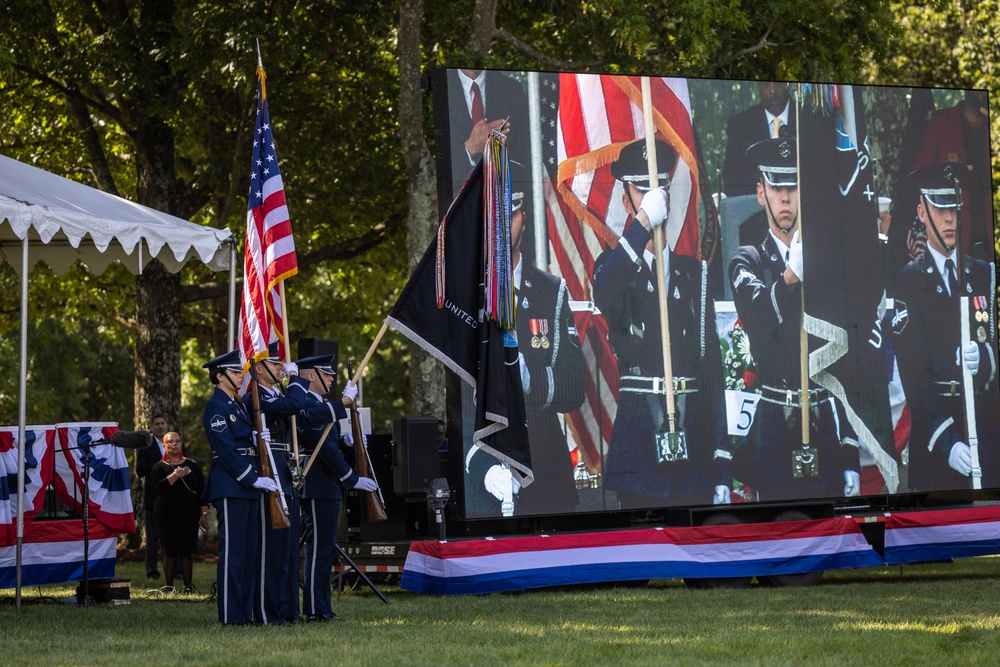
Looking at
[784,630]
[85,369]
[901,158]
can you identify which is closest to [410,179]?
[901,158]

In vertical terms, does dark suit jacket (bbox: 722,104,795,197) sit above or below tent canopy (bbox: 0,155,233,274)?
above

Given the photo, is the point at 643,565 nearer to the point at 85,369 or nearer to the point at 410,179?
the point at 410,179

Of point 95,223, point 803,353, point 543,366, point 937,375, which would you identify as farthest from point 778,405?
point 95,223

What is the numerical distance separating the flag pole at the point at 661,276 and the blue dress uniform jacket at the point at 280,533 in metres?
3.90

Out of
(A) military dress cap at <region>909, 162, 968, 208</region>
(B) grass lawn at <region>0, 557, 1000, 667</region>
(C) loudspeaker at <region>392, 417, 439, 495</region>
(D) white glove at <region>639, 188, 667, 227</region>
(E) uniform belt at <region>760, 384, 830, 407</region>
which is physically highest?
(A) military dress cap at <region>909, 162, 968, 208</region>

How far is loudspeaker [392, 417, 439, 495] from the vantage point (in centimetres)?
1178

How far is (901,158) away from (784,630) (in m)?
6.32

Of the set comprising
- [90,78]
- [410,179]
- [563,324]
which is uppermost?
[90,78]

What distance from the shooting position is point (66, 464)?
1221 centimetres

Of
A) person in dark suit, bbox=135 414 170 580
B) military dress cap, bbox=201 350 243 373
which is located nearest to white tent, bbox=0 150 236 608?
person in dark suit, bbox=135 414 170 580

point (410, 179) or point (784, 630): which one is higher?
point (410, 179)

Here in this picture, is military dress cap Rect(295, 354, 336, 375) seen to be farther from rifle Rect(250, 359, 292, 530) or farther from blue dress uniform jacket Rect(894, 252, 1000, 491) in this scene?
blue dress uniform jacket Rect(894, 252, 1000, 491)

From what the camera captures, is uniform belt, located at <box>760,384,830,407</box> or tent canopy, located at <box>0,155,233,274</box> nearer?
tent canopy, located at <box>0,155,233,274</box>

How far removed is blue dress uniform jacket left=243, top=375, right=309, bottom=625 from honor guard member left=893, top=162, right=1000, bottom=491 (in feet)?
21.4
